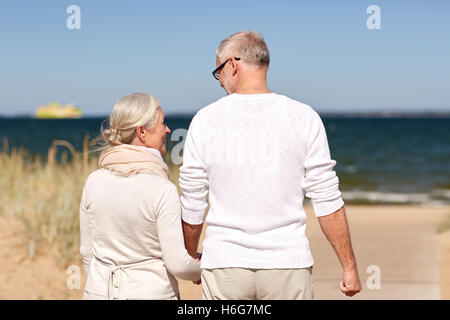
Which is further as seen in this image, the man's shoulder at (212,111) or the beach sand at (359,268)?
the beach sand at (359,268)

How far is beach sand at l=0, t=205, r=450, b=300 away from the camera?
6.18 meters

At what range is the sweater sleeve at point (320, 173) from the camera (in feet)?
8.11

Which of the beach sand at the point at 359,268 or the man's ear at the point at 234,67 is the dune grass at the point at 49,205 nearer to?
the beach sand at the point at 359,268

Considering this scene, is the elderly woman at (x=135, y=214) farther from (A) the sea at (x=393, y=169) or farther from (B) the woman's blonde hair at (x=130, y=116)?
(A) the sea at (x=393, y=169)

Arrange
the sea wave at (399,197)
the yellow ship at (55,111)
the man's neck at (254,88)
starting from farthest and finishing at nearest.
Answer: the yellow ship at (55,111), the sea wave at (399,197), the man's neck at (254,88)

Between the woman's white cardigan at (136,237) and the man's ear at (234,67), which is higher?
the man's ear at (234,67)

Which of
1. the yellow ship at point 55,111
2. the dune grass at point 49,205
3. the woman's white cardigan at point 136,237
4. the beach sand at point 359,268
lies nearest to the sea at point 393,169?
the dune grass at point 49,205

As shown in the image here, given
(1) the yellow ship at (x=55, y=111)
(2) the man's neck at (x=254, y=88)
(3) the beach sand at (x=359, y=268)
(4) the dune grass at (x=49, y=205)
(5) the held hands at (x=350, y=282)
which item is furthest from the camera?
(1) the yellow ship at (x=55, y=111)

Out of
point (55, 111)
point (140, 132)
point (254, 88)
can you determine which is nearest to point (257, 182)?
point (254, 88)

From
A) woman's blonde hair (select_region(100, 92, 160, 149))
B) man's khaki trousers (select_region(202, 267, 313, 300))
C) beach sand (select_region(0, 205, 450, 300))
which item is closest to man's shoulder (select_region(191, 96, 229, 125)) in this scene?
woman's blonde hair (select_region(100, 92, 160, 149))

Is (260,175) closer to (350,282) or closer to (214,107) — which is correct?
(214,107)

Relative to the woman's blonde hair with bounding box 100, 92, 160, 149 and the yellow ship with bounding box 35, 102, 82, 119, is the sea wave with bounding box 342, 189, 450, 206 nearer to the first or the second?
the woman's blonde hair with bounding box 100, 92, 160, 149

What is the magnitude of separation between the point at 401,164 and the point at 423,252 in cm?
2833
